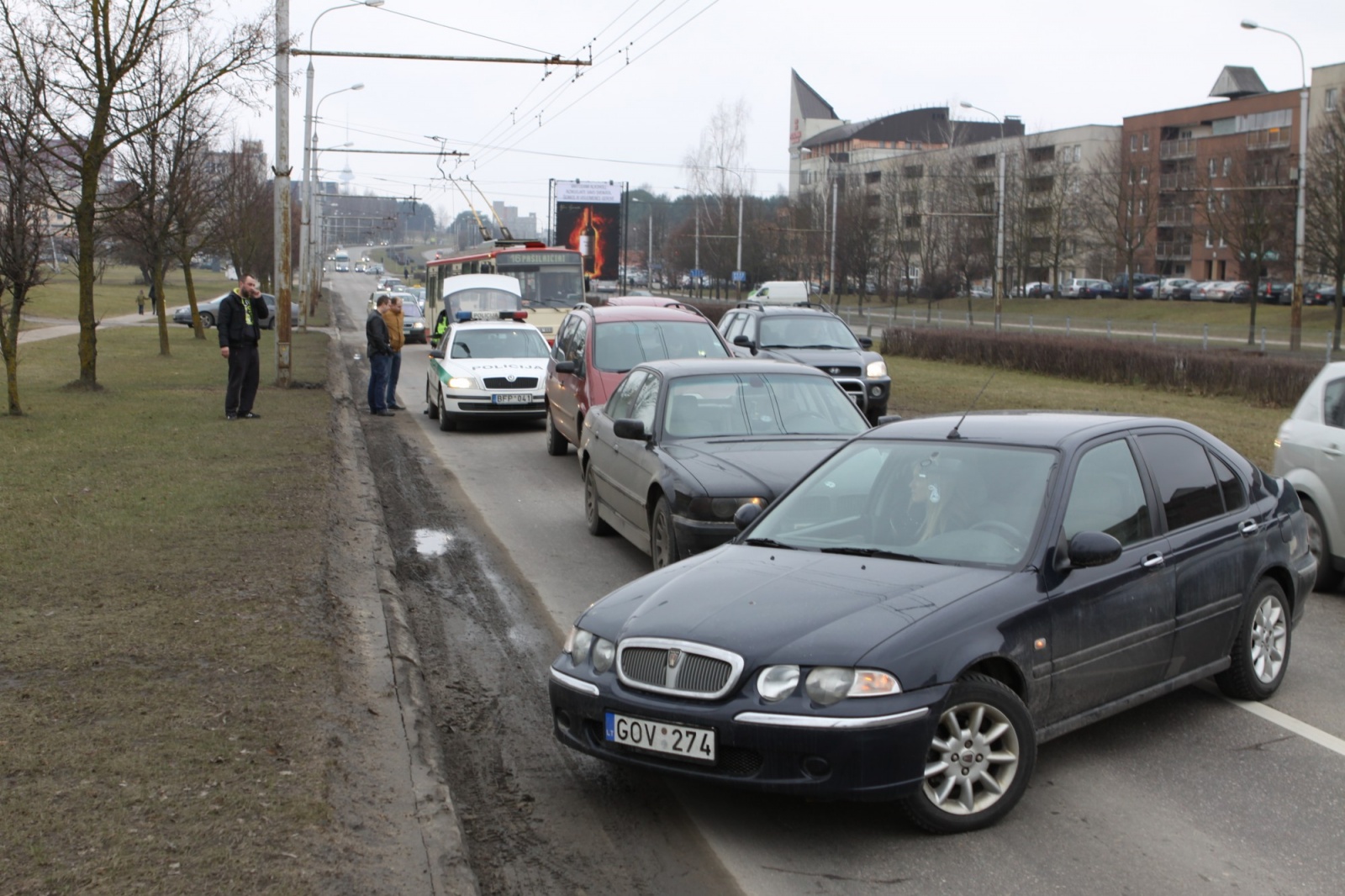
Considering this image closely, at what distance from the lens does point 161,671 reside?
19.5 ft

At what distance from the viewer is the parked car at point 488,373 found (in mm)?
18562

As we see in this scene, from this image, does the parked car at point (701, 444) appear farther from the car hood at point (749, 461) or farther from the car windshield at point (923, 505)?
the car windshield at point (923, 505)

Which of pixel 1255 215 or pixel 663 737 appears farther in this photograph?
pixel 1255 215

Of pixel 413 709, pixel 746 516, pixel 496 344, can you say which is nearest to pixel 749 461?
pixel 746 516

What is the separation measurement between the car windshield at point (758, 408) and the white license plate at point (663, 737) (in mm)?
4899

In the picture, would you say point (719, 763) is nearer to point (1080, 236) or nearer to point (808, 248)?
point (808, 248)

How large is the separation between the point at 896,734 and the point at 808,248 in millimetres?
76563

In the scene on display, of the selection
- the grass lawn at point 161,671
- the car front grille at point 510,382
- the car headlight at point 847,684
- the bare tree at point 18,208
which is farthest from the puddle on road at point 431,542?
the bare tree at point 18,208

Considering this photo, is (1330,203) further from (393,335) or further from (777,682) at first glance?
(777,682)

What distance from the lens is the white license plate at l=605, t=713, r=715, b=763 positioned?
14.8 feet

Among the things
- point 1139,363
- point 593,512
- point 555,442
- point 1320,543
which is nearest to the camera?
point 1320,543

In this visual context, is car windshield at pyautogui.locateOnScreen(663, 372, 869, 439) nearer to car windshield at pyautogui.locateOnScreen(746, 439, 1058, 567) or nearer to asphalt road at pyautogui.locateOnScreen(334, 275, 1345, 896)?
car windshield at pyautogui.locateOnScreen(746, 439, 1058, 567)

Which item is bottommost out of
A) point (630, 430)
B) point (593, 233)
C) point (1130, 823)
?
point (1130, 823)

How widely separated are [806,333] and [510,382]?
4.98m
